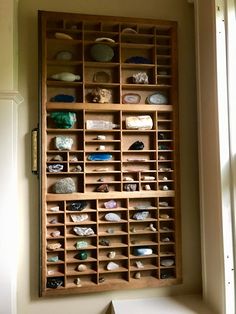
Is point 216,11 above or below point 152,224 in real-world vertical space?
above

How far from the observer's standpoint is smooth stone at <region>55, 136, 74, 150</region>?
1985 millimetres

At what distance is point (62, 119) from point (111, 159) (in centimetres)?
42

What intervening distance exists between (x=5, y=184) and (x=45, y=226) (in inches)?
14.3

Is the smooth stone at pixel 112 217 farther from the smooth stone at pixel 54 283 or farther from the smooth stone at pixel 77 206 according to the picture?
the smooth stone at pixel 54 283

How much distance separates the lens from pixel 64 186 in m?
1.98

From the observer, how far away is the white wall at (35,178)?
6.45 feet

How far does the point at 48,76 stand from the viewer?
2025 millimetres

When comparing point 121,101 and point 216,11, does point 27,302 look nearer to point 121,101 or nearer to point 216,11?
point 121,101

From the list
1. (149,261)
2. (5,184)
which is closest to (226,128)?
(149,261)

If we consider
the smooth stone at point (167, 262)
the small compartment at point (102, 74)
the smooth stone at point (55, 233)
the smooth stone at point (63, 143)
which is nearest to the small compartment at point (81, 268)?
the smooth stone at point (55, 233)

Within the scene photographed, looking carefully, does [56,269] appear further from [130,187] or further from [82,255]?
[130,187]

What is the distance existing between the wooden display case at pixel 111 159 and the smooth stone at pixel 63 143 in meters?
0.03

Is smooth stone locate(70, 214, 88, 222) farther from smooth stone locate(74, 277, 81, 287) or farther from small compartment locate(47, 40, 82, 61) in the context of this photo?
small compartment locate(47, 40, 82, 61)

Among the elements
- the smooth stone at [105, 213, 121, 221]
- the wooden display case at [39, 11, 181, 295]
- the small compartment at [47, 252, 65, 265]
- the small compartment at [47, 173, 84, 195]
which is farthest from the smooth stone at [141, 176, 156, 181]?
the small compartment at [47, 252, 65, 265]
